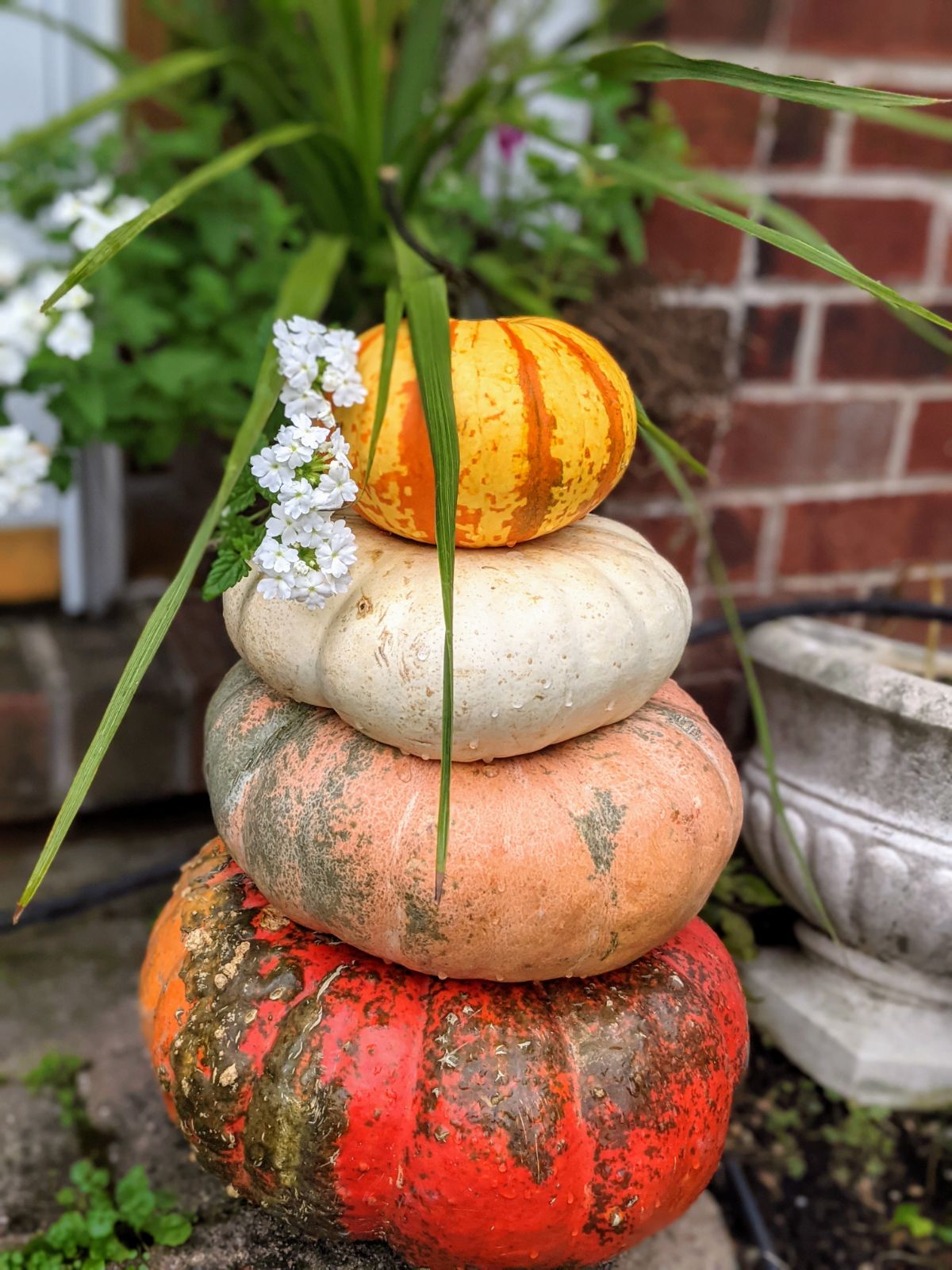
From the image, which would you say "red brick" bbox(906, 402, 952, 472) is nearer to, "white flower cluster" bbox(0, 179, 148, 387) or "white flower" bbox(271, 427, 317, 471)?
"white flower cluster" bbox(0, 179, 148, 387)

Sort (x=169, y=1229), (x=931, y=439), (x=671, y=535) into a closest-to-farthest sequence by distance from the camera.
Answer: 1. (x=169, y=1229)
2. (x=671, y=535)
3. (x=931, y=439)

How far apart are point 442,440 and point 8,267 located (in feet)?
3.41

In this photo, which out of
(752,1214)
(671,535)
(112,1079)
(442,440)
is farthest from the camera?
(671,535)

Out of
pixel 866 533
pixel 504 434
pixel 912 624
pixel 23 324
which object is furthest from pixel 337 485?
pixel 912 624

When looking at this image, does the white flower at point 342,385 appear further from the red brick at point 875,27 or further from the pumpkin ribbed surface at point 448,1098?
the red brick at point 875,27

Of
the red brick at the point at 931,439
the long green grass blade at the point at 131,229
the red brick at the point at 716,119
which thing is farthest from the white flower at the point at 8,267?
the red brick at the point at 931,439

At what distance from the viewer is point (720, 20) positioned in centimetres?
154

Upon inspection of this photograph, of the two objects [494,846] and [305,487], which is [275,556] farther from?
[494,846]

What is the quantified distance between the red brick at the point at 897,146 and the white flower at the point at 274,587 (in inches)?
50.8

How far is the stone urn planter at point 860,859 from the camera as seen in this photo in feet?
3.98

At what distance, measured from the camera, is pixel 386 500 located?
2.78ft

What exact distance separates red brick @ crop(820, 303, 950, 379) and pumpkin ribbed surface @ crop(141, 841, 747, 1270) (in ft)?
3.70

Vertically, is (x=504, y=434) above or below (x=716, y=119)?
below

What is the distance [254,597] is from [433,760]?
20cm
